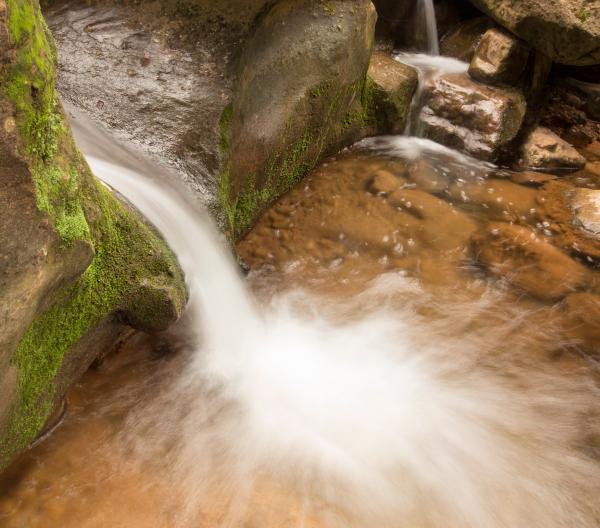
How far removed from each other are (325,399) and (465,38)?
667 cm

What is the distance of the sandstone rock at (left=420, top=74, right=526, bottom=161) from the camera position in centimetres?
584

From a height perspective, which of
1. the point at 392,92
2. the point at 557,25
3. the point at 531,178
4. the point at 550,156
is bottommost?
the point at 531,178

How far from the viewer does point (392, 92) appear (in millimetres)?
5848

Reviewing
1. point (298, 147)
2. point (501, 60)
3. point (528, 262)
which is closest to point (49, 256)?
point (298, 147)

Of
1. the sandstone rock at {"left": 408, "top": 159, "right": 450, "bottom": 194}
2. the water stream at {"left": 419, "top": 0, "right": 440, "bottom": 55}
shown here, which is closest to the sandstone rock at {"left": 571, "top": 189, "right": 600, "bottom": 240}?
the sandstone rock at {"left": 408, "top": 159, "right": 450, "bottom": 194}

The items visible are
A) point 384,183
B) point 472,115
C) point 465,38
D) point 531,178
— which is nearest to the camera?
point 384,183

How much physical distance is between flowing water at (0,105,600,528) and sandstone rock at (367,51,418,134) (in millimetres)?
2003

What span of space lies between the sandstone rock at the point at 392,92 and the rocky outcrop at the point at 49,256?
3779 mm

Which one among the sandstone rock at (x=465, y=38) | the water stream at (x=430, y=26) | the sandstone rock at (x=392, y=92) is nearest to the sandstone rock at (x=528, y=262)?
the sandstone rock at (x=392, y=92)

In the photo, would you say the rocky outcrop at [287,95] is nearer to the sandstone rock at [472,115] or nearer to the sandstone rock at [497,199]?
the sandstone rock at [472,115]

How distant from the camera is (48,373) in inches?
95.5

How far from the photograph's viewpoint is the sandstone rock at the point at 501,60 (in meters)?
6.23

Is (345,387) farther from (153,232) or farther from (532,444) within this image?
(153,232)

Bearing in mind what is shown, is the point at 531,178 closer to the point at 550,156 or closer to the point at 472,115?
the point at 550,156
